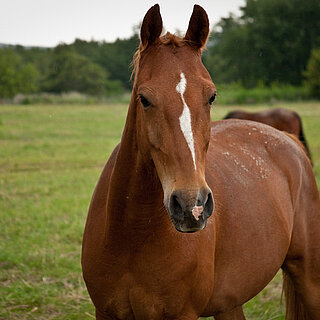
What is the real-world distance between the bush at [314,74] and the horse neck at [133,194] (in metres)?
33.1

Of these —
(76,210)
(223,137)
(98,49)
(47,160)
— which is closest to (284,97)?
(98,49)

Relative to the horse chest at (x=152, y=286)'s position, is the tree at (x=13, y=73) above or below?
above

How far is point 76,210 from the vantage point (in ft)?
21.0

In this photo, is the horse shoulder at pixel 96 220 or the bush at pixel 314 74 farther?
the bush at pixel 314 74

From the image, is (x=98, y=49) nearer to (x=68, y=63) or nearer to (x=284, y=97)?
(x=68, y=63)

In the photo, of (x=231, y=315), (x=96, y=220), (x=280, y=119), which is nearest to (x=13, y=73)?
(x=280, y=119)

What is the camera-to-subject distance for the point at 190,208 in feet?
5.10

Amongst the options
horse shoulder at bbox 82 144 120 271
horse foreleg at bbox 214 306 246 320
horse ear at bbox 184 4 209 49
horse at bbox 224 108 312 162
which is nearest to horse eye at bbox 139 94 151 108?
horse ear at bbox 184 4 209 49

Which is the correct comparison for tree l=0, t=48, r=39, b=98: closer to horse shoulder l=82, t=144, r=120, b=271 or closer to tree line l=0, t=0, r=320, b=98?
tree line l=0, t=0, r=320, b=98

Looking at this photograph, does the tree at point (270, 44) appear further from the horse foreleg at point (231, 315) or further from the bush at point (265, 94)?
the horse foreleg at point (231, 315)

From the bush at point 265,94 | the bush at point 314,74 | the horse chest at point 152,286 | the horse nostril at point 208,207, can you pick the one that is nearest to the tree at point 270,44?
the bush at point 265,94

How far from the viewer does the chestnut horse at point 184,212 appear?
174 centimetres

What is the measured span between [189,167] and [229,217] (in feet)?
3.19

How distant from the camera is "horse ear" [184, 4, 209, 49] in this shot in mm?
1971
